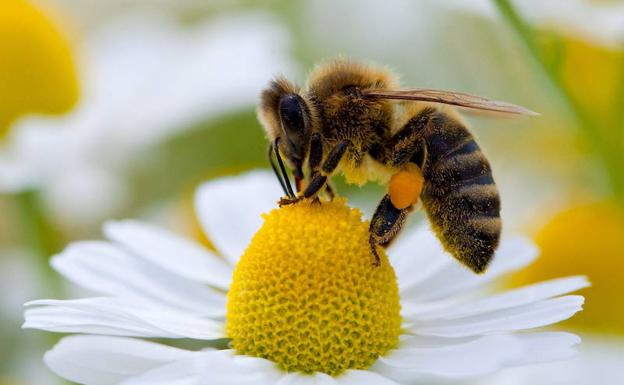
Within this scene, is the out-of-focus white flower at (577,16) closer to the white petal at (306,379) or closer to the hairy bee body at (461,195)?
the hairy bee body at (461,195)

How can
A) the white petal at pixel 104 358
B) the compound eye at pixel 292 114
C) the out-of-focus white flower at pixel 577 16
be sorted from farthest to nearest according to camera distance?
the out-of-focus white flower at pixel 577 16
the compound eye at pixel 292 114
the white petal at pixel 104 358

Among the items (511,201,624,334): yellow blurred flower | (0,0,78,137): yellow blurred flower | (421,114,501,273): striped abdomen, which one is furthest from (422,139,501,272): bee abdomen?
(0,0,78,137): yellow blurred flower

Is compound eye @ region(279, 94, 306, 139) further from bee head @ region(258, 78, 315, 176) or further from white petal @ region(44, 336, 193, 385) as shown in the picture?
white petal @ region(44, 336, 193, 385)

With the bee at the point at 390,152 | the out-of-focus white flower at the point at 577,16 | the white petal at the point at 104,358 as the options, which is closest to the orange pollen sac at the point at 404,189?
the bee at the point at 390,152

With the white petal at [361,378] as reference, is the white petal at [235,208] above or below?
above

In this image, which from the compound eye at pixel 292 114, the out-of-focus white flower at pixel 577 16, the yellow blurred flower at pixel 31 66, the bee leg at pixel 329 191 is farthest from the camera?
the yellow blurred flower at pixel 31 66

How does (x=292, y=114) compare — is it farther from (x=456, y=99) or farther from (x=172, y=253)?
(x=172, y=253)
